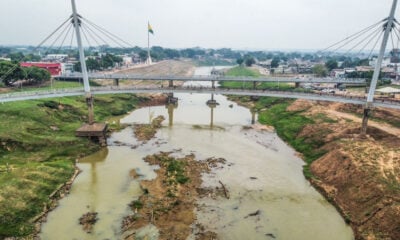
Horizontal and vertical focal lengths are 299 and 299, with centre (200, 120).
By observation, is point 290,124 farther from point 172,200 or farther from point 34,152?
point 34,152

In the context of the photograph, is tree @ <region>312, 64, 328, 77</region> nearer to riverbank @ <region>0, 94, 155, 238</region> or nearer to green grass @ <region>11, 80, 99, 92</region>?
green grass @ <region>11, 80, 99, 92</region>

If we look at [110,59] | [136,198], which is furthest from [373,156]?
[110,59]

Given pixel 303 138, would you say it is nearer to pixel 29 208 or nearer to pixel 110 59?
pixel 29 208

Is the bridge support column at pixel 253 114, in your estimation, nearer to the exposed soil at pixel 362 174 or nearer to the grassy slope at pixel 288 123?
the grassy slope at pixel 288 123

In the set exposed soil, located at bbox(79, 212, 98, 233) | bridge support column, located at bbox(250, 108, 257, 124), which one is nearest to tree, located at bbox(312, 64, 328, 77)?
bridge support column, located at bbox(250, 108, 257, 124)

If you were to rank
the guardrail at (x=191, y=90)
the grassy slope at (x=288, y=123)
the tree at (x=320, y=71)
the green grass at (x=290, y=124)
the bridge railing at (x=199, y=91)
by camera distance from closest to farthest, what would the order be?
1. the green grass at (x=290, y=124)
2. the grassy slope at (x=288, y=123)
3. the guardrail at (x=191, y=90)
4. the bridge railing at (x=199, y=91)
5. the tree at (x=320, y=71)

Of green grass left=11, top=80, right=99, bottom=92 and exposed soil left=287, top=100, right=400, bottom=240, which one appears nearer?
exposed soil left=287, top=100, right=400, bottom=240

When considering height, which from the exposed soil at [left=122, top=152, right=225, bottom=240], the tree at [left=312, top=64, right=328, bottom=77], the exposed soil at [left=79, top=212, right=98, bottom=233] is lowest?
the exposed soil at [left=79, top=212, right=98, bottom=233]

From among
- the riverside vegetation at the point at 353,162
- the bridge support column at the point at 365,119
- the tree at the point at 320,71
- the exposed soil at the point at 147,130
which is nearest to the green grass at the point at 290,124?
the riverside vegetation at the point at 353,162
